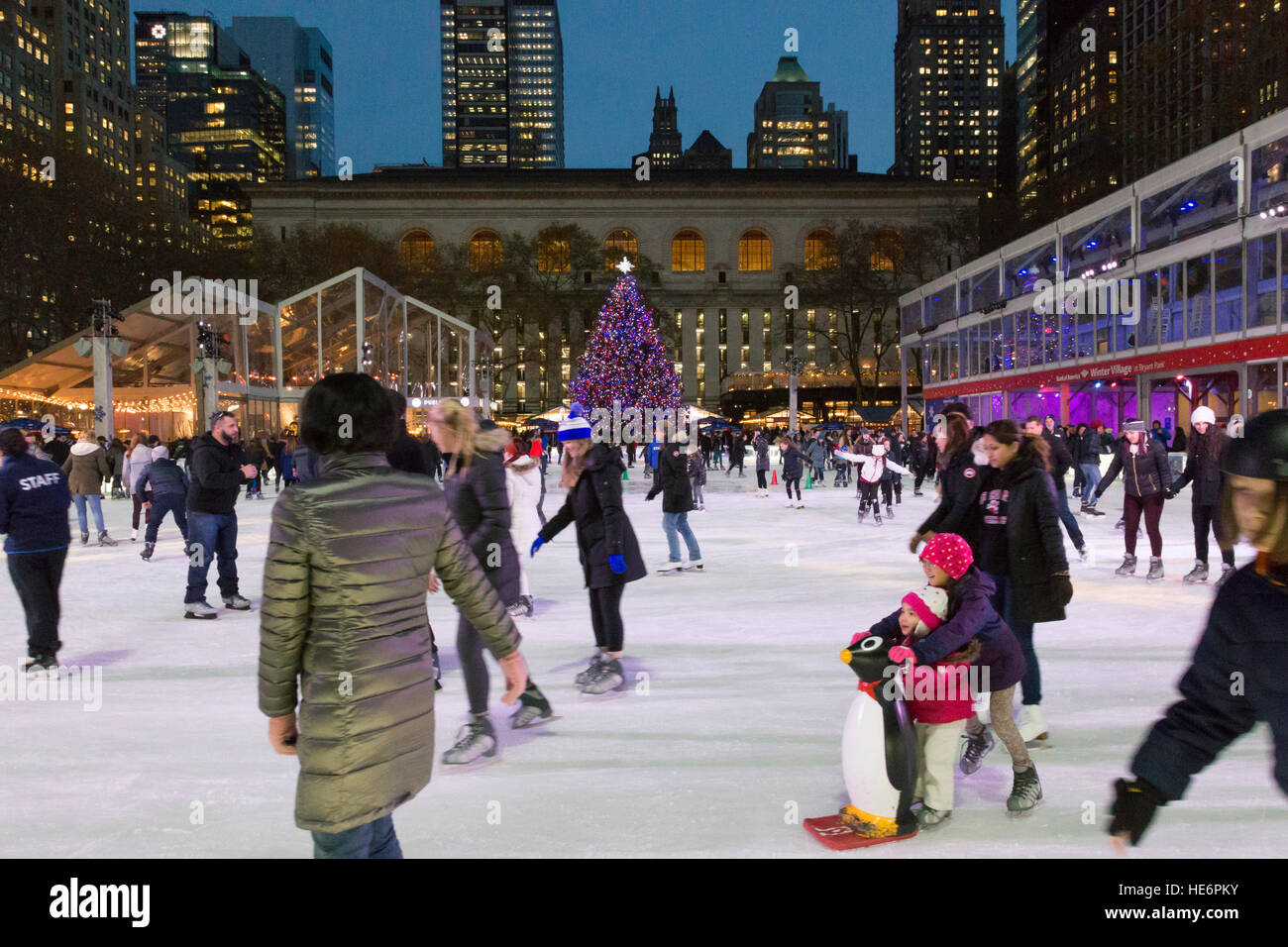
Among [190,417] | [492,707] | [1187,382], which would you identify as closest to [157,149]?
[190,417]

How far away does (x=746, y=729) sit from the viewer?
4.65 metres

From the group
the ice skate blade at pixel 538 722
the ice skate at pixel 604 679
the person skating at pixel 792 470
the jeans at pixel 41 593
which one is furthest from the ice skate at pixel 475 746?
the person skating at pixel 792 470

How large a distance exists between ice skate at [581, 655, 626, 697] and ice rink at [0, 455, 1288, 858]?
108 millimetres

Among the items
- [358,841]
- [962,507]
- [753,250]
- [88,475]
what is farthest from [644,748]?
[753,250]

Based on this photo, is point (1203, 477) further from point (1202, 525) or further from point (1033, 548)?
point (1033, 548)

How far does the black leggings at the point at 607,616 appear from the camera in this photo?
17.9ft

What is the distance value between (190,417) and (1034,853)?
32.7 m

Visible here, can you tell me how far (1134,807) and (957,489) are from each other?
2.93 meters

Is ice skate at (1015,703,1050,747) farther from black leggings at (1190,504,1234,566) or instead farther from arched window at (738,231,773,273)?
arched window at (738,231,773,273)

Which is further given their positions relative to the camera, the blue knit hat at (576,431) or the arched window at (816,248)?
the arched window at (816,248)

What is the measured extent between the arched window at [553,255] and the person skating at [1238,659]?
2348 inches

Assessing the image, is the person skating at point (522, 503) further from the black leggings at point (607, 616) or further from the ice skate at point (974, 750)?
the ice skate at point (974, 750)

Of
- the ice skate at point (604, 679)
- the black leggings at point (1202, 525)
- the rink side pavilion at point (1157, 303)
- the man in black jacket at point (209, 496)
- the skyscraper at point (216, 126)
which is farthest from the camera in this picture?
the skyscraper at point (216, 126)
